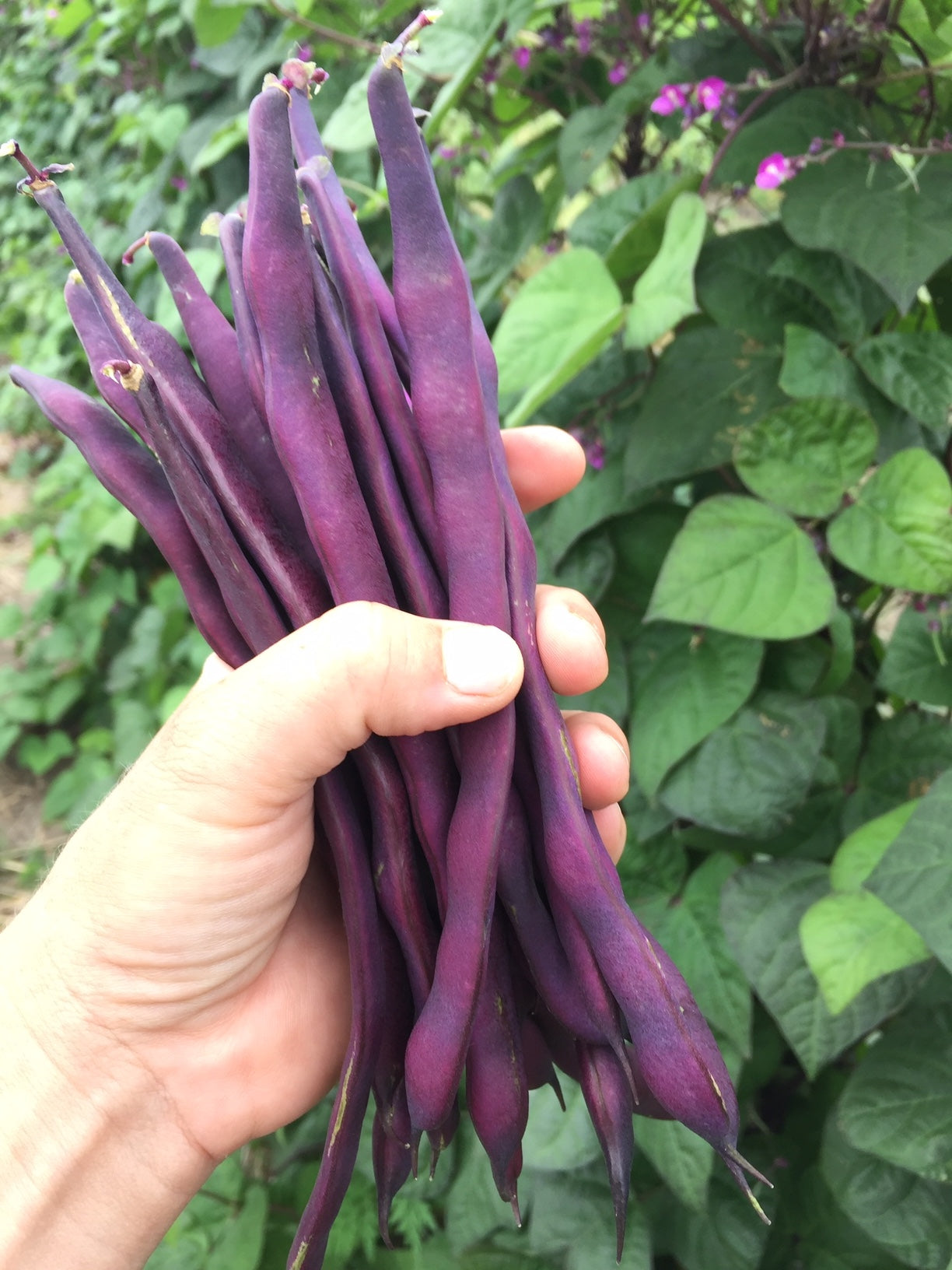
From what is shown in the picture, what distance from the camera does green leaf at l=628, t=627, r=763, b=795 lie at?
1.08 m

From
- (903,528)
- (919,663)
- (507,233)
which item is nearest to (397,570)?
(903,528)

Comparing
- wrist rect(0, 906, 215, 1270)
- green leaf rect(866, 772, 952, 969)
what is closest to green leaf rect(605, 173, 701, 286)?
green leaf rect(866, 772, 952, 969)

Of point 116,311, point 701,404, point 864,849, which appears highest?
point 116,311

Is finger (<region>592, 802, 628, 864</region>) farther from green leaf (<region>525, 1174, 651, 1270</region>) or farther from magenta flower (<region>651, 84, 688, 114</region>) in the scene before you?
magenta flower (<region>651, 84, 688, 114</region>)

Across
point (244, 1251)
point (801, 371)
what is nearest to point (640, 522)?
point (801, 371)

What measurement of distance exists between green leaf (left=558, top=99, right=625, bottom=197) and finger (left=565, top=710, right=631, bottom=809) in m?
0.68

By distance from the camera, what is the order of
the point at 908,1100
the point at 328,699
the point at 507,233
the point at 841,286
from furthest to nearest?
the point at 507,233 → the point at 841,286 → the point at 908,1100 → the point at 328,699

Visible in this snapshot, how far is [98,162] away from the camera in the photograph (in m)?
3.29

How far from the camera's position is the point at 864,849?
100 centimetres

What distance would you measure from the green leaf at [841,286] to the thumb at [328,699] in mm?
605

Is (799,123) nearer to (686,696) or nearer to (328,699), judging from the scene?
(686,696)

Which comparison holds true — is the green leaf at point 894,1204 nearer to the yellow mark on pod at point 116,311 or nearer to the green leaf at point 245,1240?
the green leaf at point 245,1240

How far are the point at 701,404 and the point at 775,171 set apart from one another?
244 mm

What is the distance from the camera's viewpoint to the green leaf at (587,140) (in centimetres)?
118
